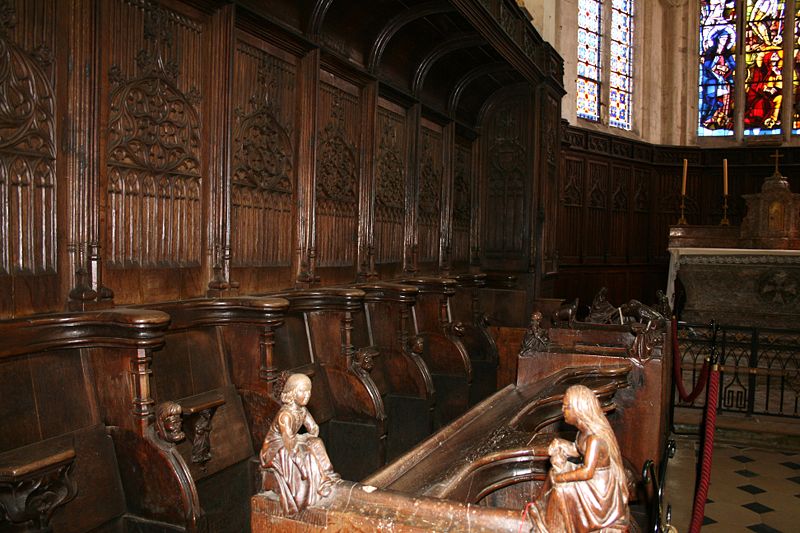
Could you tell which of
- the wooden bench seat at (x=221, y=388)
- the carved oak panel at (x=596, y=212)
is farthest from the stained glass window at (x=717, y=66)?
the wooden bench seat at (x=221, y=388)

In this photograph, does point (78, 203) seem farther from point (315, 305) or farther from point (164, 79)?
point (315, 305)

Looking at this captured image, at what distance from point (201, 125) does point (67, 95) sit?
0.97 metres

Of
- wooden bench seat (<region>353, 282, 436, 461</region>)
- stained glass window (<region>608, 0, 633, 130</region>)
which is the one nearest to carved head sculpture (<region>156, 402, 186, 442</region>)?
wooden bench seat (<region>353, 282, 436, 461</region>)

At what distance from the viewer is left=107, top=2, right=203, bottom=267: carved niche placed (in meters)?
3.40

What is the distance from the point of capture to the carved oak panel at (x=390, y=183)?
20.7 ft

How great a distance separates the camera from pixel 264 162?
4.52 m

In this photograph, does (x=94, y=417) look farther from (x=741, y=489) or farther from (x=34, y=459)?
(x=741, y=489)

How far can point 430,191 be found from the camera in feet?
24.4

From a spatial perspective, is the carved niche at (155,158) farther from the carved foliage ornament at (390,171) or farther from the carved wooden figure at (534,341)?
the carved foliage ornament at (390,171)

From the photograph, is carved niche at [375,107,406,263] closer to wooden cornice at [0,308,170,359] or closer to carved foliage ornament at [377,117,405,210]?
carved foliage ornament at [377,117,405,210]

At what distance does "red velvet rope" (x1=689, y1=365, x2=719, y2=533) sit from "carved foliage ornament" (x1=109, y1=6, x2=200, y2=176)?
3.09 m

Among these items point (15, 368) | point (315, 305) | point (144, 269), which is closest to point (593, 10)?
point (315, 305)

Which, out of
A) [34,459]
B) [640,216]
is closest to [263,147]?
[34,459]

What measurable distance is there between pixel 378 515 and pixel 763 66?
14.2 metres
